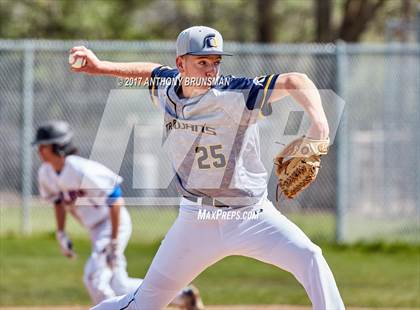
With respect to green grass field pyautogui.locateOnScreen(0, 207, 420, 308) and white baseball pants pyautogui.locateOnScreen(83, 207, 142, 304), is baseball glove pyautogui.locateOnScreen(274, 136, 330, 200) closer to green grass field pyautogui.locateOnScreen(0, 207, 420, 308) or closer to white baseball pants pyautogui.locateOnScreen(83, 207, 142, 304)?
white baseball pants pyautogui.locateOnScreen(83, 207, 142, 304)

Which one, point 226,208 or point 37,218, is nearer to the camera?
point 226,208

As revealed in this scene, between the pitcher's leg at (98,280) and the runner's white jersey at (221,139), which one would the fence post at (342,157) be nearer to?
the pitcher's leg at (98,280)

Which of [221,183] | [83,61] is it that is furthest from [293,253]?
[83,61]

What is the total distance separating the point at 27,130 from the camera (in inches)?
563

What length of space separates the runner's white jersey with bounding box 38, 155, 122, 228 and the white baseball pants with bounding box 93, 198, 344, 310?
111 inches

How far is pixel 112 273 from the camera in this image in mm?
8547

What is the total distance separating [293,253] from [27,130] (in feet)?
30.5

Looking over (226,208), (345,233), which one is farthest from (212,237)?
(345,233)

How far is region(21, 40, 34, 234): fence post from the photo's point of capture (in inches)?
563

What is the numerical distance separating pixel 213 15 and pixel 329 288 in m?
18.1

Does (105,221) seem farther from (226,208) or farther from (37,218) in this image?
(37,218)

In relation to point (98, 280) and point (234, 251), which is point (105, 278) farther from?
point (234, 251)

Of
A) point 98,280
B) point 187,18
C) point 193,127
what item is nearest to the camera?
point 193,127

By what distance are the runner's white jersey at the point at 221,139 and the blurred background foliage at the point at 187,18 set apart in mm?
14299
